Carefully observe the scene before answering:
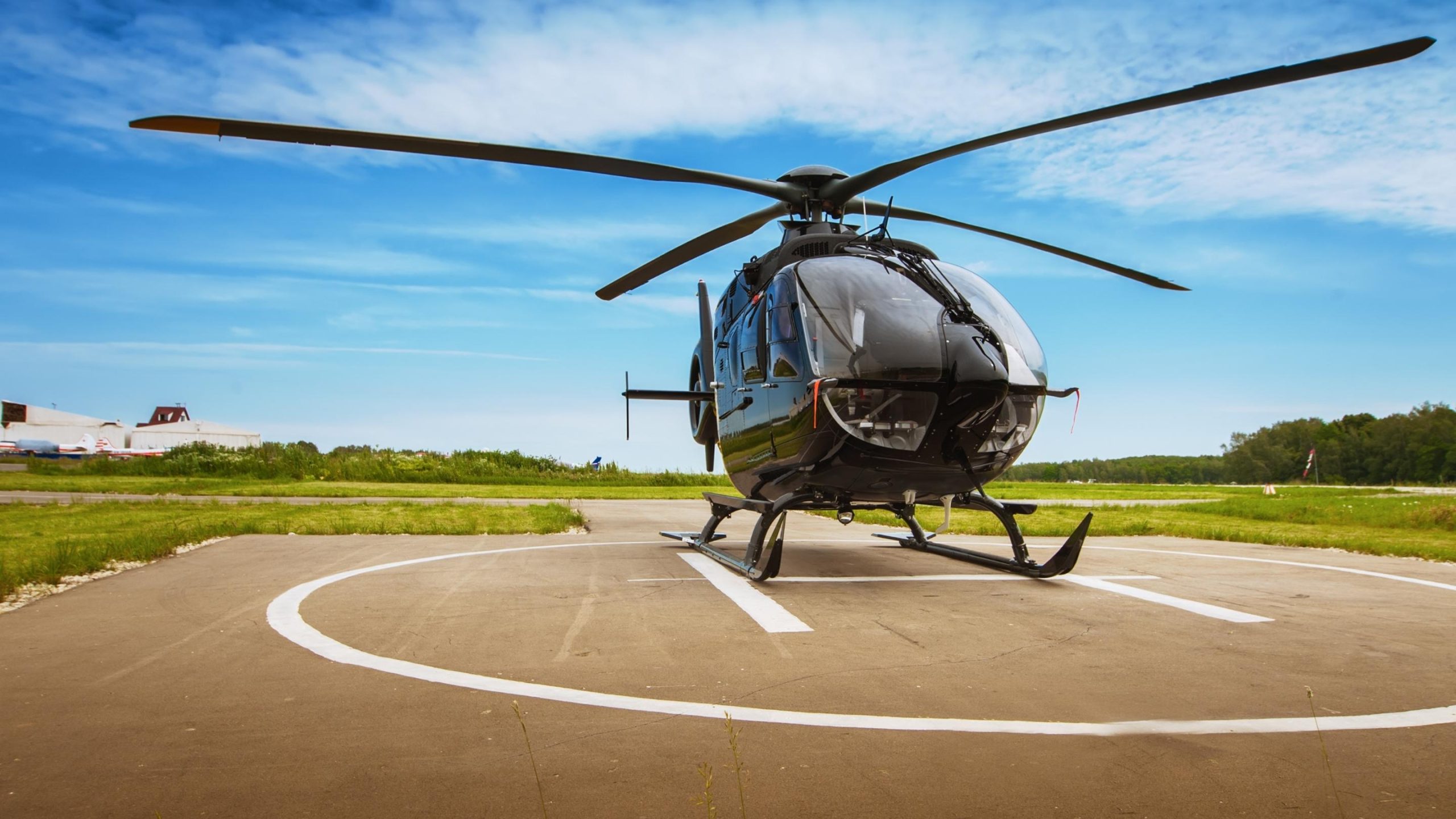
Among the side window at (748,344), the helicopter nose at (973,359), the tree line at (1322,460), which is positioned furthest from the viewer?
the tree line at (1322,460)

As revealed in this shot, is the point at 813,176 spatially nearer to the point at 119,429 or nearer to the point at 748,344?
the point at 748,344

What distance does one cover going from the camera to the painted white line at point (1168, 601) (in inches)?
256

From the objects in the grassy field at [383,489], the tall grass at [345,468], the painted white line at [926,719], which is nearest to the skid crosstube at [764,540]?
the painted white line at [926,719]

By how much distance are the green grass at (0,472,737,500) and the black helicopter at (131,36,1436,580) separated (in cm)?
1232

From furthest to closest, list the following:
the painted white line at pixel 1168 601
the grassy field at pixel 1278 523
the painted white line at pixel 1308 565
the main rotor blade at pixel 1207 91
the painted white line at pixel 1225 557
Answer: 1. the grassy field at pixel 1278 523
2. the painted white line at pixel 1225 557
3. the painted white line at pixel 1308 565
4. the painted white line at pixel 1168 601
5. the main rotor blade at pixel 1207 91

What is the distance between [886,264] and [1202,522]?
39.1ft

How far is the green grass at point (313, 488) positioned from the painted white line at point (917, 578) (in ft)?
40.2

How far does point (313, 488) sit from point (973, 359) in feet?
78.5

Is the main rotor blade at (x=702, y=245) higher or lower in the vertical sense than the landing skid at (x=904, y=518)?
higher

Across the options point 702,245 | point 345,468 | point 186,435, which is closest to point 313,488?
point 345,468

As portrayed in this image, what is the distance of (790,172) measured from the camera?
1055cm

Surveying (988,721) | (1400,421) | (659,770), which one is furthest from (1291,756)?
(1400,421)

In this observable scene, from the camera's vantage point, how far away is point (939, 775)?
3.17 meters

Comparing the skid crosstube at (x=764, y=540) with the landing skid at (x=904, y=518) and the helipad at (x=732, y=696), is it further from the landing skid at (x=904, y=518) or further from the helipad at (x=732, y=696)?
the helipad at (x=732, y=696)
